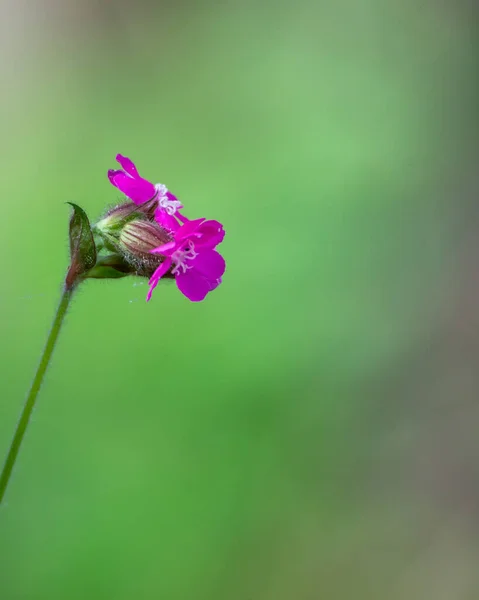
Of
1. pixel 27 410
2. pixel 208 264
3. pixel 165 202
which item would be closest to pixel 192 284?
pixel 208 264

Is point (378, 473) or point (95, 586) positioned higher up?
point (378, 473)

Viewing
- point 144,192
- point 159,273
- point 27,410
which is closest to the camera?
point 27,410

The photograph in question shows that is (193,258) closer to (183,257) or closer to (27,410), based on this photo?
(183,257)

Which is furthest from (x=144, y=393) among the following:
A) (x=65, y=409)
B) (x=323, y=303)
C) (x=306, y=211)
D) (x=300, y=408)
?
(x=306, y=211)

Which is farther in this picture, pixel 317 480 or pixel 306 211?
pixel 306 211

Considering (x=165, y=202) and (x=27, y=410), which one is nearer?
(x=27, y=410)

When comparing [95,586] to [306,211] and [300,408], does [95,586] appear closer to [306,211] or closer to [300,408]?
[300,408]

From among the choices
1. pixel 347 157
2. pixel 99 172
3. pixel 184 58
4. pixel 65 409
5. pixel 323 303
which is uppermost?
pixel 184 58

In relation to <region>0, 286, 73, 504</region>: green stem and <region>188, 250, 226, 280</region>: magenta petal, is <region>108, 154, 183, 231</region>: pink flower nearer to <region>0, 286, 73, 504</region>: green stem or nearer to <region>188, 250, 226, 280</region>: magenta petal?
<region>188, 250, 226, 280</region>: magenta petal
